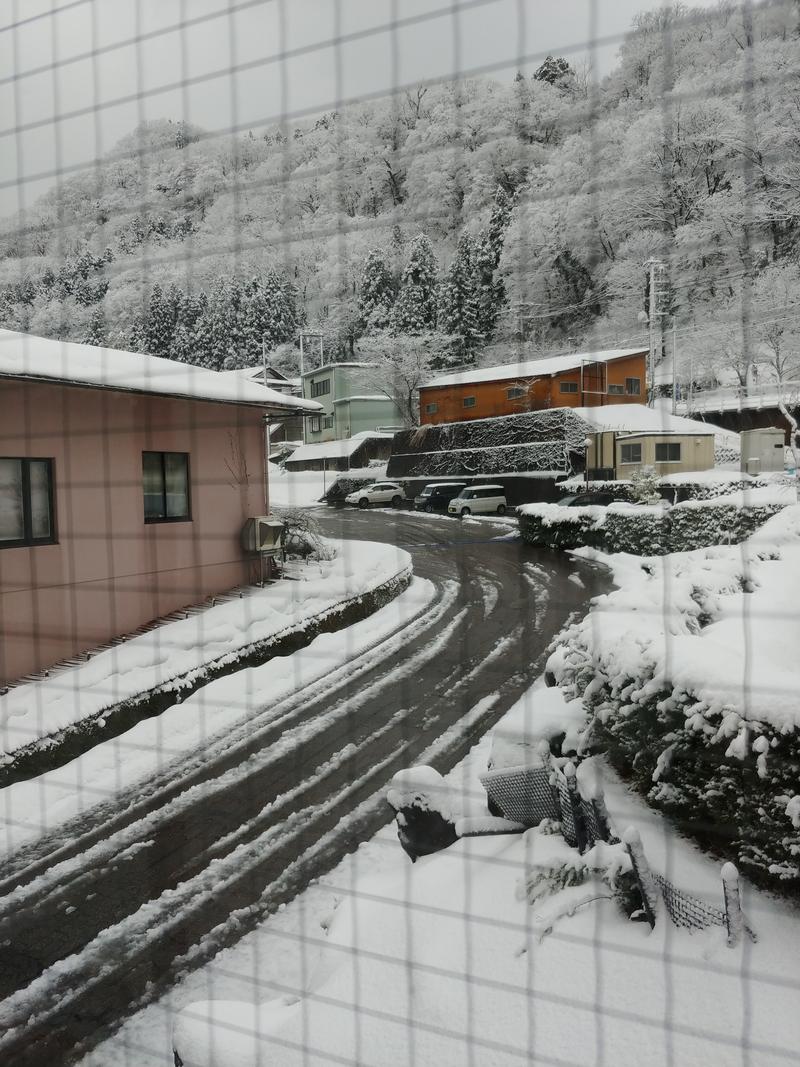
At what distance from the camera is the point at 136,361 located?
404 centimetres

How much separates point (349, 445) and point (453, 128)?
4201mm

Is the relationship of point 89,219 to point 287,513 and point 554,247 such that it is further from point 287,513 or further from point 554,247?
point 287,513

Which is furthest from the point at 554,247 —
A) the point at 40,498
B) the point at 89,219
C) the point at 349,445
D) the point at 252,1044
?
the point at 349,445

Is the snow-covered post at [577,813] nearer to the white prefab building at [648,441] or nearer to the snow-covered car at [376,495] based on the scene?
the white prefab building at [648,441]

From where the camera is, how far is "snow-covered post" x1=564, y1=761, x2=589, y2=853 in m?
1.34

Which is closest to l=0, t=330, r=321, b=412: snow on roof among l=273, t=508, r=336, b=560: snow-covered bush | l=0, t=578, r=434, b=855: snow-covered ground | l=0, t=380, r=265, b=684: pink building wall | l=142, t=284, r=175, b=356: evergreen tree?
l=0, t=380, r=265, b=684: pink building wall

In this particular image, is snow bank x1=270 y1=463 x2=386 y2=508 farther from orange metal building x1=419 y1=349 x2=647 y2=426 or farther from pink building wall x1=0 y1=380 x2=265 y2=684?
pink building wall x1=0 y1=380 x2=265 y2=684

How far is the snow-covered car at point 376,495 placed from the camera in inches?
223

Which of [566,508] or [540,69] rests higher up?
[540,69]

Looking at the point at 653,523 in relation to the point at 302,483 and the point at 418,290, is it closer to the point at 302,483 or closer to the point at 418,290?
the point at 302,483

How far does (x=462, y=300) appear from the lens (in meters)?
1.74

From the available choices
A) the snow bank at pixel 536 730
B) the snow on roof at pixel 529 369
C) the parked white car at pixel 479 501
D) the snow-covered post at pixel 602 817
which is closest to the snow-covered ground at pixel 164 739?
the snow bank at pixel 536 730

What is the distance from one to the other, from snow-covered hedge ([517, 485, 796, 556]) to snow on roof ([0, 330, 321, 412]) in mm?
2572

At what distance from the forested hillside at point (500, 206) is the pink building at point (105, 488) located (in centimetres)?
158
